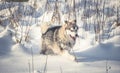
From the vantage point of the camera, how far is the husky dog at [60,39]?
4.14 meters

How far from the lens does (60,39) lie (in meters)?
4.30

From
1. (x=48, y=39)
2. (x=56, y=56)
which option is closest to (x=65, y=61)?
(x=56, y=56)

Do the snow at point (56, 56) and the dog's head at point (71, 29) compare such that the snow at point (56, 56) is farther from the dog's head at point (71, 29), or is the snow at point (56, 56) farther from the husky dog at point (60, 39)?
the dog's head at point (71, 29)

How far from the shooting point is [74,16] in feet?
20.9

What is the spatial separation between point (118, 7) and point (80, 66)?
3510mm

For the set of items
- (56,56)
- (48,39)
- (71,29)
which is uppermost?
(71,29)

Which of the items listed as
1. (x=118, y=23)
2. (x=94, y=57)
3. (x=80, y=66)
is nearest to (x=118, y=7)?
(x=118, y=23)

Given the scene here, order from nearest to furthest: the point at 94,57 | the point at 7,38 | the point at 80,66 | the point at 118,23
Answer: the point at 80,66 → the point at 94,57 → the point at 7,38 → the point at 118,23

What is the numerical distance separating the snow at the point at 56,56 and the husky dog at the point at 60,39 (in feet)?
0.41

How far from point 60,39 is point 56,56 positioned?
0.92ft

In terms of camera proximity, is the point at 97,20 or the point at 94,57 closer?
the point at 94,57

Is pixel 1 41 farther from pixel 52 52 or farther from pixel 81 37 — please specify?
pixel 81 37

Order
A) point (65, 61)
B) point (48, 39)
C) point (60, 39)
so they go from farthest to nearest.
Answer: point (48, 39) → point (60, 39) → point (65, 61)

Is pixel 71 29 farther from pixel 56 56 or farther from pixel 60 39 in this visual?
pixel 56 56
